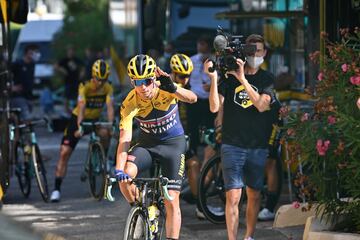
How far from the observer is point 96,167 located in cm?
1411

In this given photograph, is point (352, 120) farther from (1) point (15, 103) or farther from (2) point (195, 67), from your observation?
(1) point (15, 103)

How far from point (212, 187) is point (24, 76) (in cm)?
1031

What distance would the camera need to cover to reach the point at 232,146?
995cm

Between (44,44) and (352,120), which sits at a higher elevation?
(352,120)

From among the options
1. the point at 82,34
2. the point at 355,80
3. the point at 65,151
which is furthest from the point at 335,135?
the point at 82,34

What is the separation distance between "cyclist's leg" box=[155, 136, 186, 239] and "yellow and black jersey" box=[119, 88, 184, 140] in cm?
9

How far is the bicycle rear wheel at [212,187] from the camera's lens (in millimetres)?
11719

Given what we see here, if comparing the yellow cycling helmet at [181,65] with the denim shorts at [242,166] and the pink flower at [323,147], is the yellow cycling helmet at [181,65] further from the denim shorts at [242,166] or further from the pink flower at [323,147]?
the pink flower at [323,147]

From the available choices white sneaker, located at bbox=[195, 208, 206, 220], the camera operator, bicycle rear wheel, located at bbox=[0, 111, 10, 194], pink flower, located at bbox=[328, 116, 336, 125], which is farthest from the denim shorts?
bicycle rear wheel, located at bbox=[0, 111, 10, 194]

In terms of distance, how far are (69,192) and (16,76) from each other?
7157 millimetres

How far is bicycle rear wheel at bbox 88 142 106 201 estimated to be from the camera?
1401 centimetres

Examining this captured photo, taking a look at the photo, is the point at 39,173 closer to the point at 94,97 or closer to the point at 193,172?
the point at 94,97

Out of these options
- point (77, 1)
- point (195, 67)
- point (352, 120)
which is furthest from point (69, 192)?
point (77, 1)

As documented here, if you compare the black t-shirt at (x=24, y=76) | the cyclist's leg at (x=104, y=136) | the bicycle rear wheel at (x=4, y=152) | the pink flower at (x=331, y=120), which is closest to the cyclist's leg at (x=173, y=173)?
the pink flower at (x=331, y=120)
